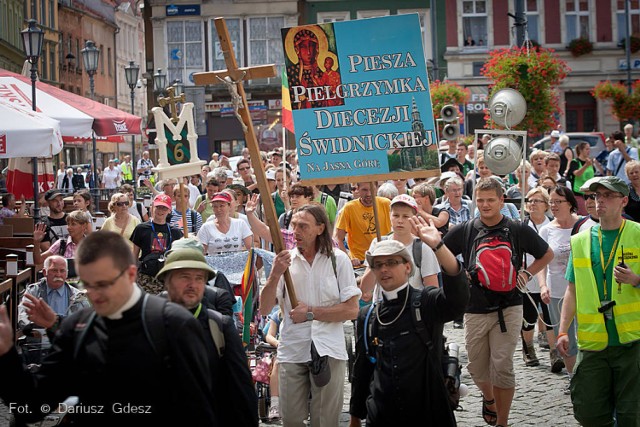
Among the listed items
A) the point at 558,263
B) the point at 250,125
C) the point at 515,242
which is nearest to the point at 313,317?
the point at 250,125

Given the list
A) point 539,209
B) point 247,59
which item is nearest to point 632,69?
point 247,59

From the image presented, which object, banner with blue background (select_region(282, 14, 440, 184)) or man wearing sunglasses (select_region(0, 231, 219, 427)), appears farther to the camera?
banner with blue background (select_region(282, 14, 440, 184))

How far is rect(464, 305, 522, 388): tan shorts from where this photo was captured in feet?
26.3

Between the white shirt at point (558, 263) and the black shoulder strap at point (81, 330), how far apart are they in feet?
21.3

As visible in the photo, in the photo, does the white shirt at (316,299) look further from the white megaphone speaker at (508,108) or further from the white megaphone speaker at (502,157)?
the white megaphone speaker at (508,108)

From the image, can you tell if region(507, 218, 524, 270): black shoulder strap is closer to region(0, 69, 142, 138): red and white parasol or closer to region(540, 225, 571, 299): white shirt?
region(540, 225, 571, 299): white shirt

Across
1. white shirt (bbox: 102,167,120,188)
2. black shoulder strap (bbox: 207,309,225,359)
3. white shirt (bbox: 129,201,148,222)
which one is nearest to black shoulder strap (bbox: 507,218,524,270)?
black shoulder strap (bbox: 207,309,225,359)

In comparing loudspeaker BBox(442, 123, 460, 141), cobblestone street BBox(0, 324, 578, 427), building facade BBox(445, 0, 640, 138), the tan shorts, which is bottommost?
cobblestone street BBox(0, 324, 578, 427)

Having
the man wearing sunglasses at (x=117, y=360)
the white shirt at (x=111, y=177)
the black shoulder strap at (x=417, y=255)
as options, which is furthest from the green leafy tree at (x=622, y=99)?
the man wearing sunglasses at (x=117, y=360)

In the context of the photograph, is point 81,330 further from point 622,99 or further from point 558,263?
point 622,99

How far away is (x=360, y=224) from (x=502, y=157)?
3.45 metres

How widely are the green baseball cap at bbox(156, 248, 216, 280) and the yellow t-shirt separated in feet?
16.8

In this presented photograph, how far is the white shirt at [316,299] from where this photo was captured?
6.89 metres

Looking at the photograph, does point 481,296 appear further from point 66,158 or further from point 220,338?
point 66,158
